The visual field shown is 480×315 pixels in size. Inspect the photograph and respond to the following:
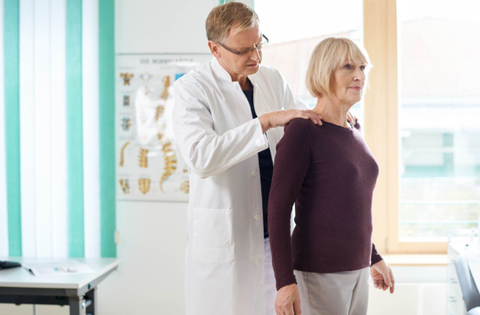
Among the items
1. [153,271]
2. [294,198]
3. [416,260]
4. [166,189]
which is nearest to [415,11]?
[416,260]

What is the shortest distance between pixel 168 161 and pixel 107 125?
404mm

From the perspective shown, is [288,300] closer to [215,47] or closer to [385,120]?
[215,47]

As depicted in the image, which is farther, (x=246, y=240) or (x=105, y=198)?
(x=105, y=198)

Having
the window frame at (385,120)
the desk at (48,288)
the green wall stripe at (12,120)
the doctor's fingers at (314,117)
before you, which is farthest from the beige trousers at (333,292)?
the green wall stripe at (12,120)

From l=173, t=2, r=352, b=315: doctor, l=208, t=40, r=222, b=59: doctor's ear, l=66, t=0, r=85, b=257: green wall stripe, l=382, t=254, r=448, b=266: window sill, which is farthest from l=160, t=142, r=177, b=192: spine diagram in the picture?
l=382, t=254, r=448, b=266: window sill

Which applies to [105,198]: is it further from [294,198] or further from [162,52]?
[294,198]

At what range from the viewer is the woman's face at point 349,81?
119 cm

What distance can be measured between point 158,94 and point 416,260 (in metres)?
1.71

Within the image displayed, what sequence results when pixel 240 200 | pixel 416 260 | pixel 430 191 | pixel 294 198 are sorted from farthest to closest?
pixel 430 191 < pixel 416 260 < pixel 240 200 < pixel 294 198

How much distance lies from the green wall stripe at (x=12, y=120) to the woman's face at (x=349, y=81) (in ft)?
6.90

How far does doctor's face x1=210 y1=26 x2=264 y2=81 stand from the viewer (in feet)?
4.58

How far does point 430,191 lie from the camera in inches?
103

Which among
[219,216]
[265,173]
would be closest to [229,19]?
[265,173]

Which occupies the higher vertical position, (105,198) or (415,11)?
(415,11)
